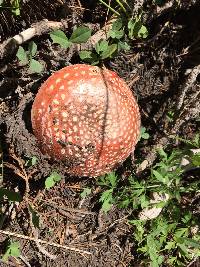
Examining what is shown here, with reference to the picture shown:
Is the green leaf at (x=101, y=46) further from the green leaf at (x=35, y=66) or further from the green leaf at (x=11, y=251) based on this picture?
the green leaf at (x=11, y=251)

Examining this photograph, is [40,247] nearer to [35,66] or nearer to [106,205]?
[106,205]

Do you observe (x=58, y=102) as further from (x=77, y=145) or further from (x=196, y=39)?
(x=196, y=39)

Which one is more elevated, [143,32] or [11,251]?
[143,32]

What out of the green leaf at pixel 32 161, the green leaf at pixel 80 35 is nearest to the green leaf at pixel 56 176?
the green leaf at pixel 32 161

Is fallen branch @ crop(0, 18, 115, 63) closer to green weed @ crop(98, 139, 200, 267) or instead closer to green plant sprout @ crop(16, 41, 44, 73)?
green plant sprout @ crop(16, 41, 44, 73)

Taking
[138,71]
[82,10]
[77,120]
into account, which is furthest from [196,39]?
[77,120]

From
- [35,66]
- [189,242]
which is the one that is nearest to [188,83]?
[35,66]
